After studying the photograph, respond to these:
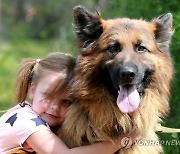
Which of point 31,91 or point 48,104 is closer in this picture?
point 48,104

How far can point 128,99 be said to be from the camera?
449 centimetres

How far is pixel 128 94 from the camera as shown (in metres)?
4.52

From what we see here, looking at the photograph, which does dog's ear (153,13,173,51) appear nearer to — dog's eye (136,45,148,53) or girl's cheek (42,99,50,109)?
dog's eye (136,45,148,53)

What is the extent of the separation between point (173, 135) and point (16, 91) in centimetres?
186

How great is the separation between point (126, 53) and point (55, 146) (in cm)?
106

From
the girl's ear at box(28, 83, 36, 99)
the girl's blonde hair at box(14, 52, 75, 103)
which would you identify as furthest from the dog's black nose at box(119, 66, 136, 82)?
the girl's ear at box(28, 83, 36, 99)

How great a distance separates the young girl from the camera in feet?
15.2

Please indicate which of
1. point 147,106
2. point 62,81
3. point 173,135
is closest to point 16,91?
point 62,81

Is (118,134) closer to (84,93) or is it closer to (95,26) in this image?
(84,93)

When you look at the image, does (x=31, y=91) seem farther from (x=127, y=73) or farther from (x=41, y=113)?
(x=127, y=73)

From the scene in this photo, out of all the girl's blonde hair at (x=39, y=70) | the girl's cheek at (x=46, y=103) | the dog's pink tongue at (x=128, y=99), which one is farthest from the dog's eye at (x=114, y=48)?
the girl's cheek at (x=46, y=103)

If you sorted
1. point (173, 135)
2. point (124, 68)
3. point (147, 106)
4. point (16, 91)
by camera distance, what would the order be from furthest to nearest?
point (173, 135) < point (16, 91) < point (147, 106) < point (124, 68)

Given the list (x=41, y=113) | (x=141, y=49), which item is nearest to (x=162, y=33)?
(x=141, y=49)

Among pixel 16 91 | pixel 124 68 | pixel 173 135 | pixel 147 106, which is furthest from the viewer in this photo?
pixel 173 135
